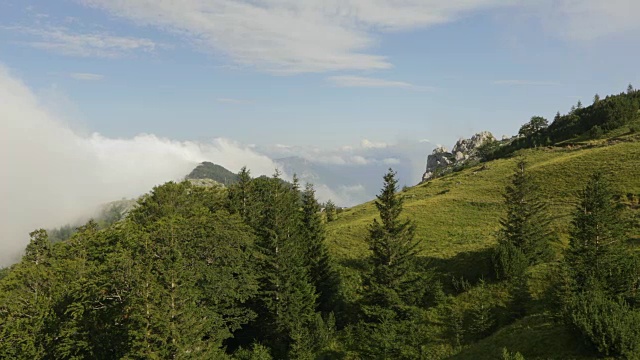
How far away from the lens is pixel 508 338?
25.2m

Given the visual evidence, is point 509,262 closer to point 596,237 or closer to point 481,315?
point 481,315

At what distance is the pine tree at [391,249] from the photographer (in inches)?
1336

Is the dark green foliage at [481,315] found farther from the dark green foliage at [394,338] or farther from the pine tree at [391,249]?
the pine tree at [391,249]

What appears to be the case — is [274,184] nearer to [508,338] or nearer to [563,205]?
[508,338]

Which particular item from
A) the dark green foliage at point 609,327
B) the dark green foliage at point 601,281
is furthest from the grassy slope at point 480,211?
the dark green foliage at point 609,327

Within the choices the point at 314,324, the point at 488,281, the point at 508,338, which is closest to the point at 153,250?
the point at 314,324

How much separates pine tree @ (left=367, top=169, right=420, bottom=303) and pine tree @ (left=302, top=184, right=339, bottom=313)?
11.5 meters

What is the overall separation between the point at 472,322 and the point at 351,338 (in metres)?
12.2

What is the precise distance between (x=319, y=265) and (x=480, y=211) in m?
36.0

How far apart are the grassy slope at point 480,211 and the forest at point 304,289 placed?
1163 millimetres

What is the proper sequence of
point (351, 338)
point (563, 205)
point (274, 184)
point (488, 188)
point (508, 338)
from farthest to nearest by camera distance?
point (488, 188)
point (563, 205)
point (274, 184)
point (351, 338)
point (508, 338)

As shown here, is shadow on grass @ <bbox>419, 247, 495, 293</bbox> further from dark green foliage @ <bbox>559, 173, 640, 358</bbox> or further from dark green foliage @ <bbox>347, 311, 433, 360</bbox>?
dark green foliage @ <bbox>559, 173, 640, 358</bbox>

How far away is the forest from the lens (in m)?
27.1

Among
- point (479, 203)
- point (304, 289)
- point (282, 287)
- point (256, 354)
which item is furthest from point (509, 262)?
point (479, 203)
